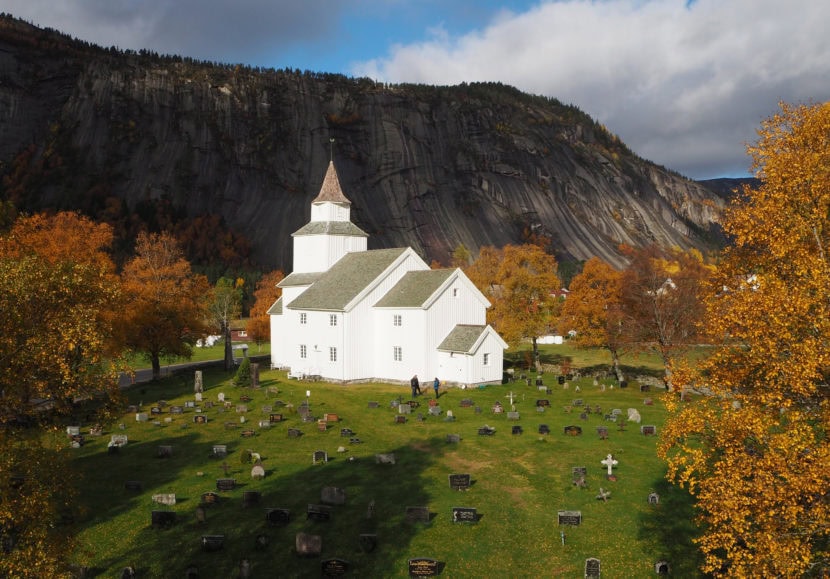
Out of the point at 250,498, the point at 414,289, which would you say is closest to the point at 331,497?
the point at 250,498

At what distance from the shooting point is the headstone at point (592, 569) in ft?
50.9

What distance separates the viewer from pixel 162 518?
1852 cm

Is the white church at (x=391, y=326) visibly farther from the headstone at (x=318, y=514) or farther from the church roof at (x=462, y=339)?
the headstone at (x=318, y=514)

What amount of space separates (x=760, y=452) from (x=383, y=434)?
1961 cm

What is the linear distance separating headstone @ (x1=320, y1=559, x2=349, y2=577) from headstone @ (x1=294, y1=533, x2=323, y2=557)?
101cm

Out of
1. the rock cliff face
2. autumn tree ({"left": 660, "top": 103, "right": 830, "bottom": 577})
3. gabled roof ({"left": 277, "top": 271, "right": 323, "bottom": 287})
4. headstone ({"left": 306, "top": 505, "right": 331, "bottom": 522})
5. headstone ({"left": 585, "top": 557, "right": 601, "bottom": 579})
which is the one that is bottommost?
headstone ({"left": 585, "top": 557, "right": 601, "bottom": 579})

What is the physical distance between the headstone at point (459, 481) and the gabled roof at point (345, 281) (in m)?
23.5

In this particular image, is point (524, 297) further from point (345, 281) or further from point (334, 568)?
point (334, 568)

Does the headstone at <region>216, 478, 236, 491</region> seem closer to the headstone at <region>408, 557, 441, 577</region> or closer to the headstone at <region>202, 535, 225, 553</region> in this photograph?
the headstone at <region>202, 535, 225, 553</region>

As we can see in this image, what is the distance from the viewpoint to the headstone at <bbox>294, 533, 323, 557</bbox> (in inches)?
662

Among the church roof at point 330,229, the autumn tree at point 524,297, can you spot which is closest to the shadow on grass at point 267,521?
the autumn tree at point 524,297

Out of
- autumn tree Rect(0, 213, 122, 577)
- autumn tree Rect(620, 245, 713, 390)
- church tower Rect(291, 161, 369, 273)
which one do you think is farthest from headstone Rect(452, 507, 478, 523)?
church tower Rect(291, 161, 369, 273)

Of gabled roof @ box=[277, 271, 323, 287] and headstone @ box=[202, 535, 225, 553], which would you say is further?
gabled roof @ box=[277, 271, 323, 287]

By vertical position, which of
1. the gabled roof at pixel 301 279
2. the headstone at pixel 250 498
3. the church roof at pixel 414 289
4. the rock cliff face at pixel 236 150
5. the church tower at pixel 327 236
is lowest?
the headstone at pixel 250 498
